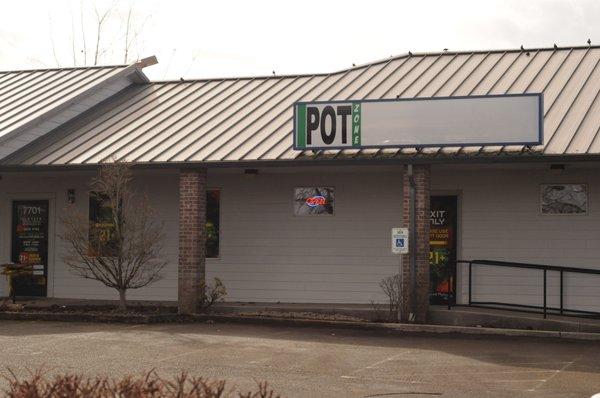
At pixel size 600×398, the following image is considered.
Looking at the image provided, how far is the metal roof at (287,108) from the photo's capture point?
19.3 meters

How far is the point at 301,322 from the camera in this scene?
1805 cm

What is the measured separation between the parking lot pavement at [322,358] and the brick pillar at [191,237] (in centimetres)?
178

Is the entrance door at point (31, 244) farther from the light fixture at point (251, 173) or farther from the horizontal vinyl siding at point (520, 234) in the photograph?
the horizontal vinyl siding at point (520, 234)

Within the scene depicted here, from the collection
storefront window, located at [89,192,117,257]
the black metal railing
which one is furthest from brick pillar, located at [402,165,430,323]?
storefront window, located at [89,192,117,257]

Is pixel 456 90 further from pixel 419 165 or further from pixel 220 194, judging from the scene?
pixel 220 194

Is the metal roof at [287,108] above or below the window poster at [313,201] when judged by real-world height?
above

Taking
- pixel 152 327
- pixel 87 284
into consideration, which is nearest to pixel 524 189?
pixel 152 327

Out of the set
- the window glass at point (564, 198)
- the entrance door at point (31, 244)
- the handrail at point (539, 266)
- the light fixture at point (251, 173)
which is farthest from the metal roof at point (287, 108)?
the handrail at point (539, 266)

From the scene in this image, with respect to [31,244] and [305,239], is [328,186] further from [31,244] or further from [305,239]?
[31,244]

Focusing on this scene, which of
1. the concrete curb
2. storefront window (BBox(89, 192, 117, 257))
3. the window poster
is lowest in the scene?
the concrete curb

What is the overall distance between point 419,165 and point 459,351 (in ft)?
15.8

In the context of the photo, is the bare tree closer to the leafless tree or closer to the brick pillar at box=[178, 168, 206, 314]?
the brick pillar at box=[178, 168, 206, 314]

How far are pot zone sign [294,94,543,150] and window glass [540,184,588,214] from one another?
1888mm

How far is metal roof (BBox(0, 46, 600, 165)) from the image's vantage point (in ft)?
63.4
